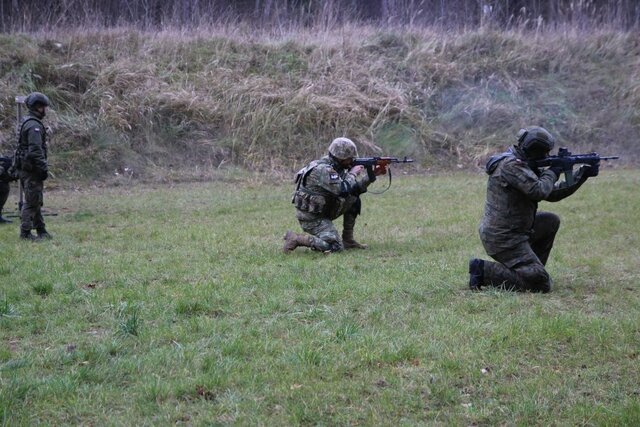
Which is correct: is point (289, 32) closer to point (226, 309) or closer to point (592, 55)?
point (592, 55)

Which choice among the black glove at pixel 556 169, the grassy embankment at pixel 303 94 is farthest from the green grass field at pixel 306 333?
the grassy embankment at pixel 303 94

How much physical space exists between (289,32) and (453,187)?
9.88m

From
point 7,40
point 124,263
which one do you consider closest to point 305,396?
point 124,263

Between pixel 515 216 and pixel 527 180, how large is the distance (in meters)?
0.45

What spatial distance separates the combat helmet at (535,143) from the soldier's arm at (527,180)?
0.18 metres

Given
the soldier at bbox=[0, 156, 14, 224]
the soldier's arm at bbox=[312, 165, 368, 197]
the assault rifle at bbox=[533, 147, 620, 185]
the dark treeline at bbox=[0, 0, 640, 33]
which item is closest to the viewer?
the assault rifle at bbox=[533, 147, 620, 185]

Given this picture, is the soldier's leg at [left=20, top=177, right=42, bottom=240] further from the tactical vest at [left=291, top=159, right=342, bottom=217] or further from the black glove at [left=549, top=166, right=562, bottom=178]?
the black glove at [left=549, top=166, right=562, bottom=178]

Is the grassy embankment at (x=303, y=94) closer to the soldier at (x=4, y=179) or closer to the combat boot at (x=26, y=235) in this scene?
the soldier at (x=4, y=179)

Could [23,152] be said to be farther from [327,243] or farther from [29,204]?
[327,243]

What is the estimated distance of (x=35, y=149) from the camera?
10961mm

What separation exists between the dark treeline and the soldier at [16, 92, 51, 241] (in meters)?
13.1

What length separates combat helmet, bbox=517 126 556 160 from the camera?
770cm

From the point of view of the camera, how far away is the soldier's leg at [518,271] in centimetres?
773

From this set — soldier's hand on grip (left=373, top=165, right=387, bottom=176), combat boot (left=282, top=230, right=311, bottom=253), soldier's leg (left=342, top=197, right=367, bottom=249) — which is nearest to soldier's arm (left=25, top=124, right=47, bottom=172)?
combat boot (left=282, top=230, right=311, bottom=253)
